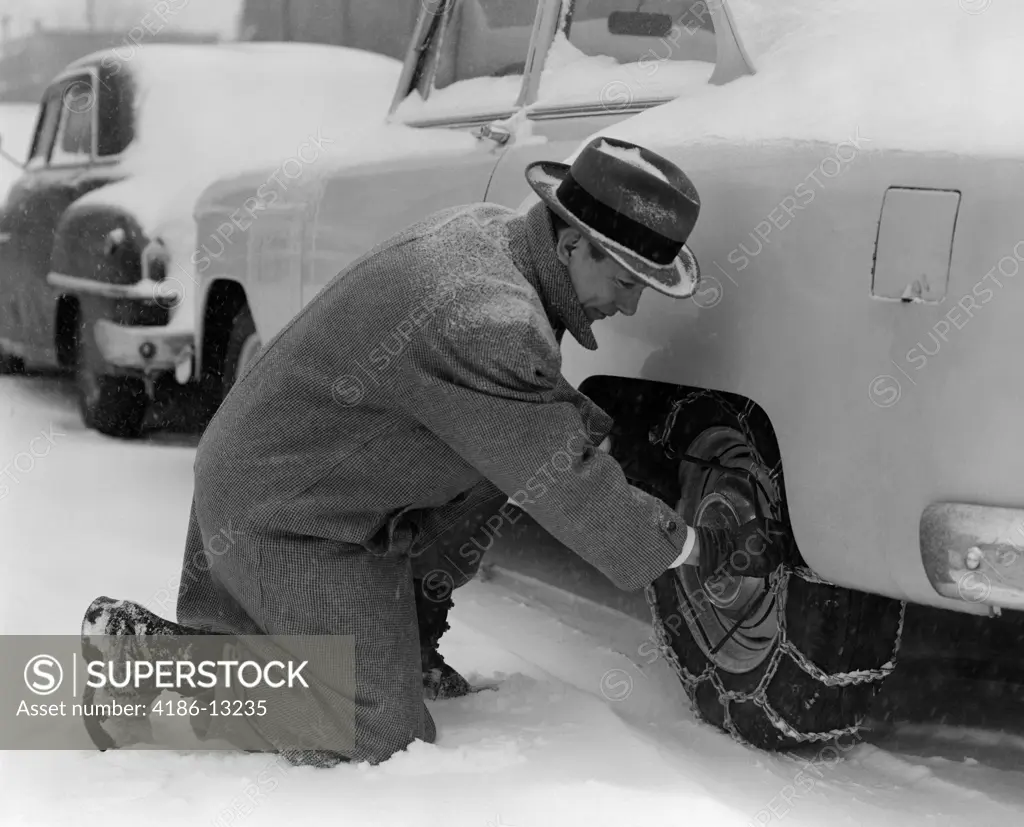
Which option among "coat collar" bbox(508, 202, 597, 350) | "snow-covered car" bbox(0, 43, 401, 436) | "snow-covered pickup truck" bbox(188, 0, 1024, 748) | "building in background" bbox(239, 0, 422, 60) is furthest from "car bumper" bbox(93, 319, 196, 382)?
"building in background" bbox(239, 0, 422, 60)

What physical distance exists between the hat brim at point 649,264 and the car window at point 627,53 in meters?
0.59

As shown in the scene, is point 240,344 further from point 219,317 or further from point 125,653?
point 125,653

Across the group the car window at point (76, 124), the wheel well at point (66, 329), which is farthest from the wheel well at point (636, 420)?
the car window at point (76, 124)

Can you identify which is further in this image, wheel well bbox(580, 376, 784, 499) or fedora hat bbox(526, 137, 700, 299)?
wheel well bbox(580, 376, 784, 499)

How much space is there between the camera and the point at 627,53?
3203mm

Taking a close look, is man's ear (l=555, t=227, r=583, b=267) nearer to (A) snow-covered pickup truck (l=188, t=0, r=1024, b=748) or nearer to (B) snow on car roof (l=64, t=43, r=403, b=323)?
(A) snow-covered pickup truck (l=188, t=0, r=1024, b=748)

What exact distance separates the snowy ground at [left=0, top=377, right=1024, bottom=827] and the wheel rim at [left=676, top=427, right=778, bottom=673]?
0.22 meters

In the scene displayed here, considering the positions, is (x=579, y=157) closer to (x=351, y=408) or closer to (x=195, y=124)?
(x=351, y=408)

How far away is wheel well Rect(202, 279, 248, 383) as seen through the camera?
5.45m

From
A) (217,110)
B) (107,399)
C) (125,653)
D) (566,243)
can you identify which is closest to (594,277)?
(566,243)

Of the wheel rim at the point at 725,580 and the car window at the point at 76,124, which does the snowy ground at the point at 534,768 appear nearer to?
the wheel rim at the point at 725,580

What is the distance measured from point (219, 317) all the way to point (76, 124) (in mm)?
2767

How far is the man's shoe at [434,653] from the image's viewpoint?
3.11 meters

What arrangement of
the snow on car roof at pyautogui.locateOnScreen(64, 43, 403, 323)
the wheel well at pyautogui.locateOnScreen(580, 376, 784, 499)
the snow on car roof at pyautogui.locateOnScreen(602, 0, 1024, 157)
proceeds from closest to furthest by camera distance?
1. the snow on car roof at pyautogui.locateOnScreen(602, 0, 1024, 157)
2. the wheel well at pyautogui.locateOnScreen(580, 376, 784, 499)
3. the snow on car roof at pyautogui.locateOnScreen(64, 43, 403, 323)
